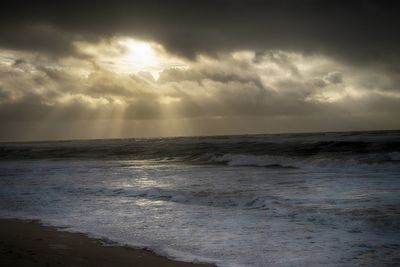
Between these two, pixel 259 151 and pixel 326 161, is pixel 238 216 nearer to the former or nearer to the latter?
pixel 326 161

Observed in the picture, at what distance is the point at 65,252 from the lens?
6.44 metres

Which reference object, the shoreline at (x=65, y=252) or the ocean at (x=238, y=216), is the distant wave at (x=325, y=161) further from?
the shoreline at (x=65, y=252)

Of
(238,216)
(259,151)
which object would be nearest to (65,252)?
(238,216)

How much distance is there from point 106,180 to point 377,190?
1082 centimetres

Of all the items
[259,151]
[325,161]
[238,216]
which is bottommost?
[238,216]

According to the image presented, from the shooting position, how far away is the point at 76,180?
17.8 m

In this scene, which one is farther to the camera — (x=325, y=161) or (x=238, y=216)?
(x=325, y=161)

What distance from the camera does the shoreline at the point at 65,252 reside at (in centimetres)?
583

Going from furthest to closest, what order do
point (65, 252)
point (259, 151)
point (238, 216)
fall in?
point (259, 151) → point (238, 216) → point (65, 252)

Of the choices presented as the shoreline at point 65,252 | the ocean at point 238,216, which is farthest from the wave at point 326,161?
the shoreline at point 65,252

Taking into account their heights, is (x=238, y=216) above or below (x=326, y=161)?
below

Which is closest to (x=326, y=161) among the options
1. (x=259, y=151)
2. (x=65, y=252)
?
(x=259, y=151)

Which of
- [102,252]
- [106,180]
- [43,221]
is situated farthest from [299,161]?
[102,252]

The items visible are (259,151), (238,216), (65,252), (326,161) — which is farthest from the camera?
(259,151)
